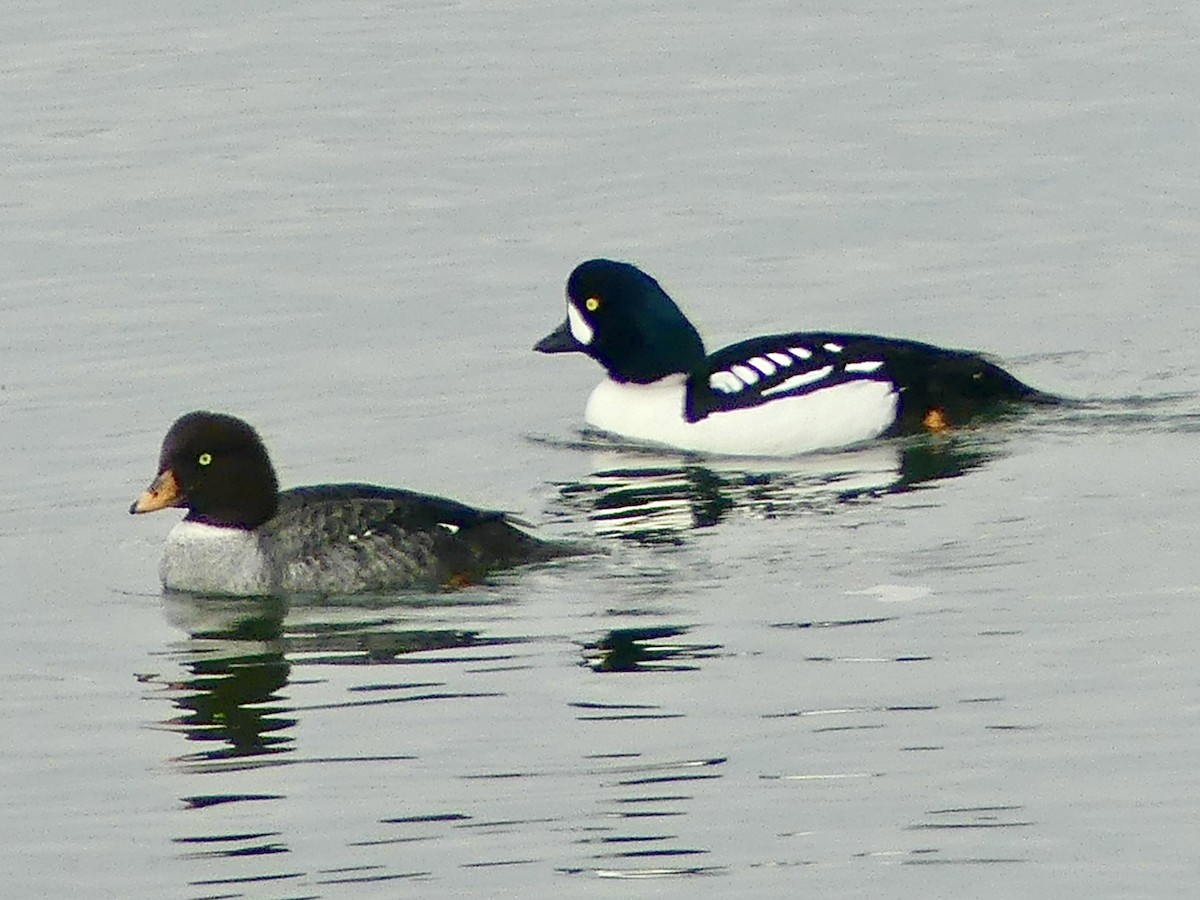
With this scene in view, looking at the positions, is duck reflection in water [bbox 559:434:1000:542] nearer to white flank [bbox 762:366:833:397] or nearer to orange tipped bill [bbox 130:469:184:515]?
white flank [bbox 762:366:833:397]

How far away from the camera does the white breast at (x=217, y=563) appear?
1288 cm

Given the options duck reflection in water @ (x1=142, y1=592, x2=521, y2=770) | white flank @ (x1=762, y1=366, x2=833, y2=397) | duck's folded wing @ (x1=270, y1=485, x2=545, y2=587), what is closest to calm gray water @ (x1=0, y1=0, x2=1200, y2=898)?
duck reflection in water @ (x1=142, y1=592, x2=521, y2=770)

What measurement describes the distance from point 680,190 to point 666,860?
40.0 ft

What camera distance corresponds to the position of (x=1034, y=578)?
1223 centimetres

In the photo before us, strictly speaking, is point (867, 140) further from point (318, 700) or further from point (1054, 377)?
point (318, 700)

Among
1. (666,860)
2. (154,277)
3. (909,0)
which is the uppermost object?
(909,0)

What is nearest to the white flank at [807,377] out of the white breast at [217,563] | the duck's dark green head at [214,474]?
the duck's dark green head at [214,474]

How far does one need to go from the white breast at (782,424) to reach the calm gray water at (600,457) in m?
0.26

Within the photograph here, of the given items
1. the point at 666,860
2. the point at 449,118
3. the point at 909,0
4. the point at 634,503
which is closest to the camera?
the point at 666,860

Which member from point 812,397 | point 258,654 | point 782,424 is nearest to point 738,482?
point 782,424

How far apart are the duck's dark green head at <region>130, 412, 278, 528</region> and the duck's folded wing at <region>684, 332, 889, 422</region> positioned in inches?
140

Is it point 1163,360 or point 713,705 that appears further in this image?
point 1163,360

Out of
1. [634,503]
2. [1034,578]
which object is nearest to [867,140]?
[634,503]

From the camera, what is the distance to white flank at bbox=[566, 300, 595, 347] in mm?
16469
